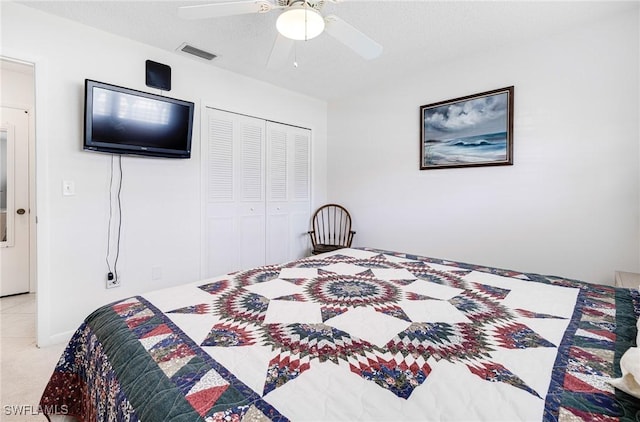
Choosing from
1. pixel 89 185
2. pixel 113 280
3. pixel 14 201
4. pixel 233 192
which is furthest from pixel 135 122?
pixel 14 201

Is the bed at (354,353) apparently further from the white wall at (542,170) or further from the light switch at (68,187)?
the light switch at (68,187)

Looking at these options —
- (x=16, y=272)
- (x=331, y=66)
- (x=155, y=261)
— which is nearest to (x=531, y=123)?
(x=331, y=66)

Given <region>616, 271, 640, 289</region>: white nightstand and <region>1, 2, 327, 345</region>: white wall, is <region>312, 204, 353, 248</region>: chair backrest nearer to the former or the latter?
<region>1, 2, 327, 345</region>: white wall

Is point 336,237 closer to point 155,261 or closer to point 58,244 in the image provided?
point 155,261

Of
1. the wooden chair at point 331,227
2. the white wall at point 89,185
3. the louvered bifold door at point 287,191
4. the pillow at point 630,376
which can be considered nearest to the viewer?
the pillow at point 630,376

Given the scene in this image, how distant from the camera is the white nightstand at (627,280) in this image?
6.07ft

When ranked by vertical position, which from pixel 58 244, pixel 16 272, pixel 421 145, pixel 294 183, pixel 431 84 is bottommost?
pixel 16 272

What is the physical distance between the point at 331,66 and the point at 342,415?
3115mm

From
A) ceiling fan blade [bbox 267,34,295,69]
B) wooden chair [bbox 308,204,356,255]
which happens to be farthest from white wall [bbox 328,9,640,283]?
ceiling fan blade [bbox 267,34,295,69]

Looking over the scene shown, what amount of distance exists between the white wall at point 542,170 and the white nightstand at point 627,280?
157mm

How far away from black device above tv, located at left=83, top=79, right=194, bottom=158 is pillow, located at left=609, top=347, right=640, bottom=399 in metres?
3.06

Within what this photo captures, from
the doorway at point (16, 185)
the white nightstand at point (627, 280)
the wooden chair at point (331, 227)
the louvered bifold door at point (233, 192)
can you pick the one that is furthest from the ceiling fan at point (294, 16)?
the doorway at point (16, 185)

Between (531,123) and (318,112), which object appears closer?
(531,123)

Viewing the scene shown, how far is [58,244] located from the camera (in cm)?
235
